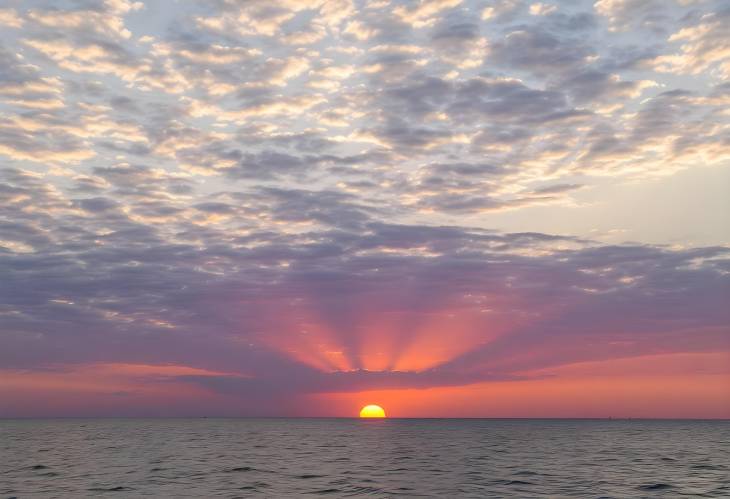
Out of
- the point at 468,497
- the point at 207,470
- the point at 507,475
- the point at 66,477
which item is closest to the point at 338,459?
the point at 207,470

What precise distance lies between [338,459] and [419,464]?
41.5 ft

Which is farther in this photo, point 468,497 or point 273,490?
point 273,490

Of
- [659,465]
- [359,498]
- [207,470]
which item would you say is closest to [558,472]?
[659,465]

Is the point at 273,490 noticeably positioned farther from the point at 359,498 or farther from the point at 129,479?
the point at 129,479

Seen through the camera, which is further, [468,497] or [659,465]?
[659,465]

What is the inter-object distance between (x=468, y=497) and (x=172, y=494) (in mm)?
21943

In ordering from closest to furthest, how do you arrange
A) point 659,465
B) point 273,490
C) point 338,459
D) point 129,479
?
point 273,490
point 129,479
point 659,465
point 338,459

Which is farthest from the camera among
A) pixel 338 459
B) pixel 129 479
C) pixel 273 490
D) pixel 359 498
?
pixel 338 459

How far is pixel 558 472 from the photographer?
64.8m

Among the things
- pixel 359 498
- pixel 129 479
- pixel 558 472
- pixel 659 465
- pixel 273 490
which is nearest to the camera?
pixel 359 498

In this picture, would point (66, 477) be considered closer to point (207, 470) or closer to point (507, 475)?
point (207, 470)

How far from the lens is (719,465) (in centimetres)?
7506

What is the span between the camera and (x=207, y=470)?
220 ft

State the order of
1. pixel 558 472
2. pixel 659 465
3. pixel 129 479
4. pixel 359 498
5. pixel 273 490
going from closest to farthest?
pixel 359 498
pixel 273 490
pixel 129 479
pixel 558 472
pixel 659 465
